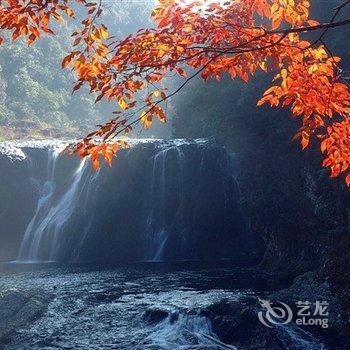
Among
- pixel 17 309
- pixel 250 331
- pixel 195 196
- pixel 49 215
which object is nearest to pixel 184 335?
pixel 250 331

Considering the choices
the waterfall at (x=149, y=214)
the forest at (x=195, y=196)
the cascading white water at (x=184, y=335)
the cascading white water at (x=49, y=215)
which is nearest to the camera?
the forest at (x=195, y=196)

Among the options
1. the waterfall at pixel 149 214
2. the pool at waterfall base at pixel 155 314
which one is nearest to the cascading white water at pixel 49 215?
the waterfall at pixel 149 214

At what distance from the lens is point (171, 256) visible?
842 inches

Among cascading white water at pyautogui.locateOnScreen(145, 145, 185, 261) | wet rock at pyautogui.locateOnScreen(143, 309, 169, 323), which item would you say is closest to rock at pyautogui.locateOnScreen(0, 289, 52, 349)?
wet rock at pyautogui.locateOnScreen(143, 309, 169, 323)

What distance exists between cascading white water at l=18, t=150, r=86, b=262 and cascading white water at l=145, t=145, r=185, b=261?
475 cm

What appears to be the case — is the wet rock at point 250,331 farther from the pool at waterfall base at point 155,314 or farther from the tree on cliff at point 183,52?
the tree on cliff at point 183,52

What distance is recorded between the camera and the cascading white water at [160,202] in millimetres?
22266

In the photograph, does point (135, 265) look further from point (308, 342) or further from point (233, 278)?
point (308, 342)

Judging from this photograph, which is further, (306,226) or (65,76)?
(65,76)

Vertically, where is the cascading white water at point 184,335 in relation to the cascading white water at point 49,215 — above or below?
below

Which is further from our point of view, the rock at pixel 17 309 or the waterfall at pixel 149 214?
the waterfall at pixel 149 214

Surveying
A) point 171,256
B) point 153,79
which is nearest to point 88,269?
point 171,256

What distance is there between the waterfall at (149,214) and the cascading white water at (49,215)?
0.23 feet

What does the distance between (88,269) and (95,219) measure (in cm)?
475
